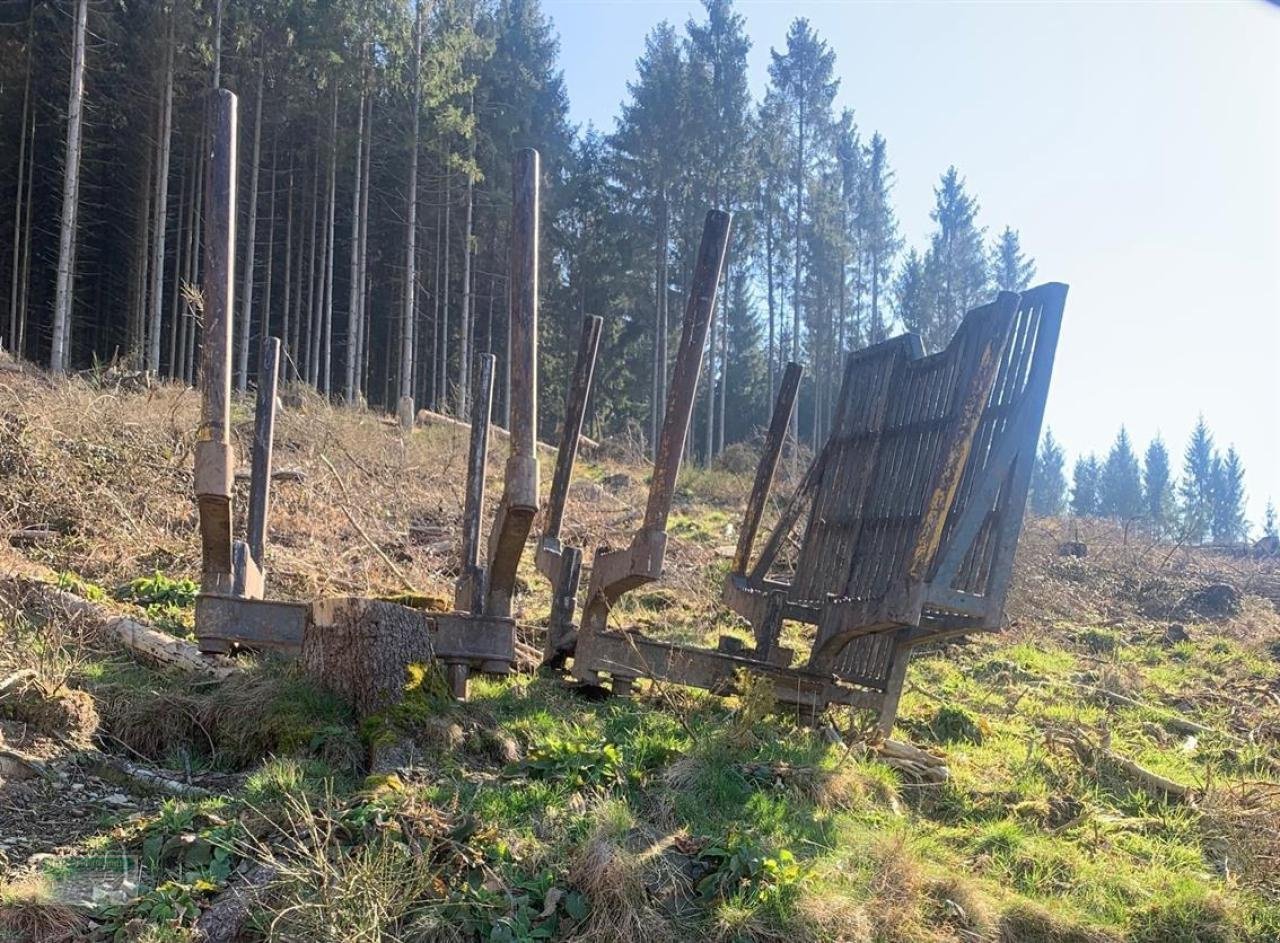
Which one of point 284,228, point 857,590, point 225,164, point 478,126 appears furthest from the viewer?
point 284,228

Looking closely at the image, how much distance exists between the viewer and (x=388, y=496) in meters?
13.1

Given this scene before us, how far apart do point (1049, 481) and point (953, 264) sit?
34.0 feet

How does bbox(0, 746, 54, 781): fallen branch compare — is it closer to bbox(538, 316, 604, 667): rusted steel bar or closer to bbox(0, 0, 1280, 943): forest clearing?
bbox(0, 0, 1280, 943): forest clearing

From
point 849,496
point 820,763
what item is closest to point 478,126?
point 849,496

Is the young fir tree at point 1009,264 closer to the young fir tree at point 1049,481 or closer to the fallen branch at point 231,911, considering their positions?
the young fir tree at point 1049,481

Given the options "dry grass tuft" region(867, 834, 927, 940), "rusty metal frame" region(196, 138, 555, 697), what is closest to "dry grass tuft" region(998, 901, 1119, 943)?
"dry grass tuft" region(867, 834, 927, 940)

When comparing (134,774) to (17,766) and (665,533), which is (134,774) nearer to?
(17,766)

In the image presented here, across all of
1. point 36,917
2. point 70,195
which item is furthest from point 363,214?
point 36,917

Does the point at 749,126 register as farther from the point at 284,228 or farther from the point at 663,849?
the point at 663,849

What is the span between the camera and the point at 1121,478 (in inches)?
2625

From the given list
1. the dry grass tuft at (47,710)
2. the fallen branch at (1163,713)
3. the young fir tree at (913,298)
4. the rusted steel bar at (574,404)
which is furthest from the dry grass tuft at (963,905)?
the young fir tree at (913,298)

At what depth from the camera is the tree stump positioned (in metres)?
4.96

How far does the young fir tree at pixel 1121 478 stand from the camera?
2275 inches

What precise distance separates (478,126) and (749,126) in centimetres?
947
